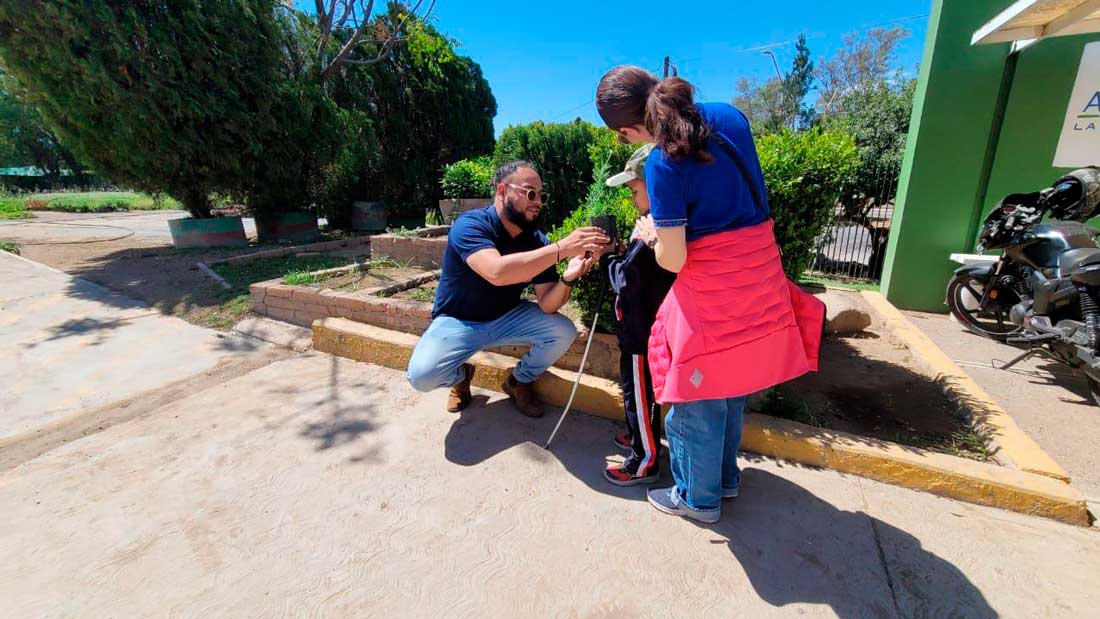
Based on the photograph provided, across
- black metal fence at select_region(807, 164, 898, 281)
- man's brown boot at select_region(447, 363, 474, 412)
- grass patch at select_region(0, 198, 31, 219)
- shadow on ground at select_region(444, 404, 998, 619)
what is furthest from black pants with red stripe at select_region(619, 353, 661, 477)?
grass patch at select_region(0, 198, 31, 219)

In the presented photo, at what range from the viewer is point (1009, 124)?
430 centimetres

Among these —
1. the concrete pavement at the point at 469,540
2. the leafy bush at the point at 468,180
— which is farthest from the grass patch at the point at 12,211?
the concrete pavement at the point at 469,540

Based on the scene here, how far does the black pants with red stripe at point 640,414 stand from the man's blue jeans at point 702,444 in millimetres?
185

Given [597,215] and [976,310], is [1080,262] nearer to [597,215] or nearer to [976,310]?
[976,310]

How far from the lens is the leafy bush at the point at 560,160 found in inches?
227

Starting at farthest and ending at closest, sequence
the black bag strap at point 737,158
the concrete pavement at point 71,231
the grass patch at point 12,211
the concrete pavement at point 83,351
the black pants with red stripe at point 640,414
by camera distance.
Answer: the grass patch at point 12,211, the concrete pavement at point 71,231, the concrete pavement at point 83,351, the black pants with red stripe at point 640,414, the black bag strap at point 737,158

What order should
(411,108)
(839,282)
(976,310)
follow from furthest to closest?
(411,108) → (839,282) → (976,310)

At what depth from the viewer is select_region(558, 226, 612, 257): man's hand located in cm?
222

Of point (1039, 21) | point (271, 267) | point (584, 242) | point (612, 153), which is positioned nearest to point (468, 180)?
point (271, 267)

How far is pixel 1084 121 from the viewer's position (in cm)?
410

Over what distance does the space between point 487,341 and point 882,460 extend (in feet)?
6.98

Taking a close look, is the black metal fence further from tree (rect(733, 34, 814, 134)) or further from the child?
tree (rect(733, 34, 814, 134))

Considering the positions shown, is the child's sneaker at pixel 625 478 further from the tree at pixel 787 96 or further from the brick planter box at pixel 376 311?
the tree at pixel 787 96

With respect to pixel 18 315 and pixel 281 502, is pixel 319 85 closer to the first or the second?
pixel 18 315
